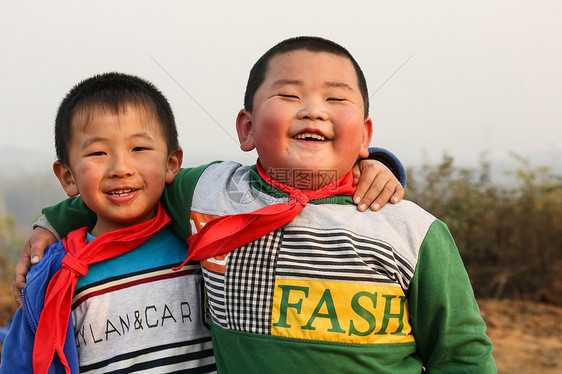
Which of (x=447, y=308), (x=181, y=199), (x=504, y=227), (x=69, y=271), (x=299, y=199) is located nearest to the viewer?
(x=447, y=308)

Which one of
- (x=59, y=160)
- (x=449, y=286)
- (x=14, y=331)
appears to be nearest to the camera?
(x=449, y=286)

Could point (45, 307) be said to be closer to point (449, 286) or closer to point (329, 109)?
point (329, 109)

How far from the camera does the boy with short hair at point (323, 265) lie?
60.7 inches

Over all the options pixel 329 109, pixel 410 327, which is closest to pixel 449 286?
pixel 410 327

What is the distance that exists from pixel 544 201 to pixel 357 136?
4.89 metres

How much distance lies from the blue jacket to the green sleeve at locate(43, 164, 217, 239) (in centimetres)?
28

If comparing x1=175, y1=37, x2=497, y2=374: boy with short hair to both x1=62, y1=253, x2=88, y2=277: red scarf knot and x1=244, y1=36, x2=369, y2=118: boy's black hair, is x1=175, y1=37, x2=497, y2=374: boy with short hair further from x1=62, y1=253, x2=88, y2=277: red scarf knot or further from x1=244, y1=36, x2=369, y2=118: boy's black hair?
x1=62, y1=253, x2=88, y2=277: red scarf knot

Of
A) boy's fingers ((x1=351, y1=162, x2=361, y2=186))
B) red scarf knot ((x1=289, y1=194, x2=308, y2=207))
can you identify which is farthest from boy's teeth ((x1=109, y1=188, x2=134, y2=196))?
boy's fingers ((x1=351, y1=162, x2=361, y2=186))

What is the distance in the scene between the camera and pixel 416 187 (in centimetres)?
608

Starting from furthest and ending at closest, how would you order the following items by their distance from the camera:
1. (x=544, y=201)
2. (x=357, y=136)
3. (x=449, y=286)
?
(x=544, y=201) < (x=357, y=136) < (x=449, y=286)

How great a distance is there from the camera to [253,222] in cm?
163

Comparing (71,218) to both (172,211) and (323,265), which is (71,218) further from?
(323,265)

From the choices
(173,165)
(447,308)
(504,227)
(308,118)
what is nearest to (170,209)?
(173,165)

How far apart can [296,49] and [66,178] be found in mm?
1011
